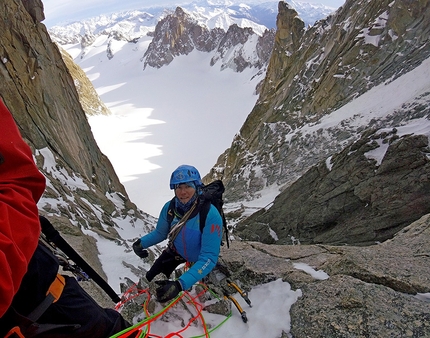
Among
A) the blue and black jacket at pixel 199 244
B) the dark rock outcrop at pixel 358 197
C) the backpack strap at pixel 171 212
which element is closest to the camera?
the blue and black jacket at pixel 199 244

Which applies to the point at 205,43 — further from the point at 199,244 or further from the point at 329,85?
the point at 199,244

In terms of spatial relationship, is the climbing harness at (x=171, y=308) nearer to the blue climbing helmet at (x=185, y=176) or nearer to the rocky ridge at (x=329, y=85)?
the blue climbing helmet at (x=185, y=176)

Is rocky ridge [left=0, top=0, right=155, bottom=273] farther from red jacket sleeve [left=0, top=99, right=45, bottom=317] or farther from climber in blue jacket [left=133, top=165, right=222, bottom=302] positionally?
red jacket sleeve [left=0, top=99, right=45, bottom=317]

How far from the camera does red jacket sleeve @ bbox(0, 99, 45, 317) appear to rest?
1.68 meters

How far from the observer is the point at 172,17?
574 ft

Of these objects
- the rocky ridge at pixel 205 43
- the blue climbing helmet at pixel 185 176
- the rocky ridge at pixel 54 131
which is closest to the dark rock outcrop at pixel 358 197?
the rocky ridge at pixel 54 131

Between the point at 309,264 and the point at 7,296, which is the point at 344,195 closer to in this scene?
the point at 309,264

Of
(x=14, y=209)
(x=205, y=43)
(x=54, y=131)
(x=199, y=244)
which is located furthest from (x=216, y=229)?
(x=205, y=43)

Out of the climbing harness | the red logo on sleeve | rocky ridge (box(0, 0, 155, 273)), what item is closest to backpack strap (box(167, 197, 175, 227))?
the red logo on sleeve

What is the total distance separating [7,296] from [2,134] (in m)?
0.90

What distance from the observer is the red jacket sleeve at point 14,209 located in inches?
66.3

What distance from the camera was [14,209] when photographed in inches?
71.4

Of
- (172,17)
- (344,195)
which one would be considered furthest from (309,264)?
(172,17)

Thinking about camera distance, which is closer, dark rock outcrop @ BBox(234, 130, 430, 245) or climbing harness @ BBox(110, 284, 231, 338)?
climbing harness @ BBox(110, 284, 231, 338)
